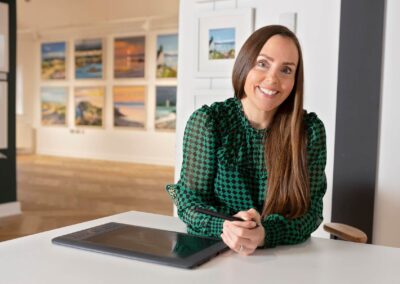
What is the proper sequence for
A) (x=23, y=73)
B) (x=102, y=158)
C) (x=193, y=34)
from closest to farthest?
1. (x=193, y=34)
2. (x=102, y=158)
3. (x=23, y=73)

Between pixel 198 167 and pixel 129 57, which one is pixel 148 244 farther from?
pixel 129 57

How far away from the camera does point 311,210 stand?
4.95 feet

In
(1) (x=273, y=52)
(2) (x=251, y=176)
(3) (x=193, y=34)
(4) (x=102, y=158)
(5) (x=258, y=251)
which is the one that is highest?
(3) (x=193, y=34)

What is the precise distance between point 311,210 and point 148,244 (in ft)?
1.83

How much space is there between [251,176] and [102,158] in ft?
31.5

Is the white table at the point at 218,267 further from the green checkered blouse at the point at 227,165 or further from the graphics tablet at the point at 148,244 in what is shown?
the green checkered blouse at the point at 227,165

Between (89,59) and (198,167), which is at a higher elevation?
(89,59)

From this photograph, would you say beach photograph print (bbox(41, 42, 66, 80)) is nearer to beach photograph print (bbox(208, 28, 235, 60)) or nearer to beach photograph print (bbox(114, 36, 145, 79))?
beach photograph print (bbox(114, 36, 145, 79))

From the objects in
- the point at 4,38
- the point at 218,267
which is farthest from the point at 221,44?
the point at 4,38

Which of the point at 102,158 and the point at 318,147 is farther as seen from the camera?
the point at 102,158

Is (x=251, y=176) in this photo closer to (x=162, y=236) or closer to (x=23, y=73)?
(x=162, y=236)

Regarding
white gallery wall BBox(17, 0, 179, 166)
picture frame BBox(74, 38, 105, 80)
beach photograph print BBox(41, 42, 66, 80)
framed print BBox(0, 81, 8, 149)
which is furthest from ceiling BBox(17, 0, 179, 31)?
framed print BBox(0, 81, 8, 149)

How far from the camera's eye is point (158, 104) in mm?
10000

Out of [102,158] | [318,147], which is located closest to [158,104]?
[102,158]
